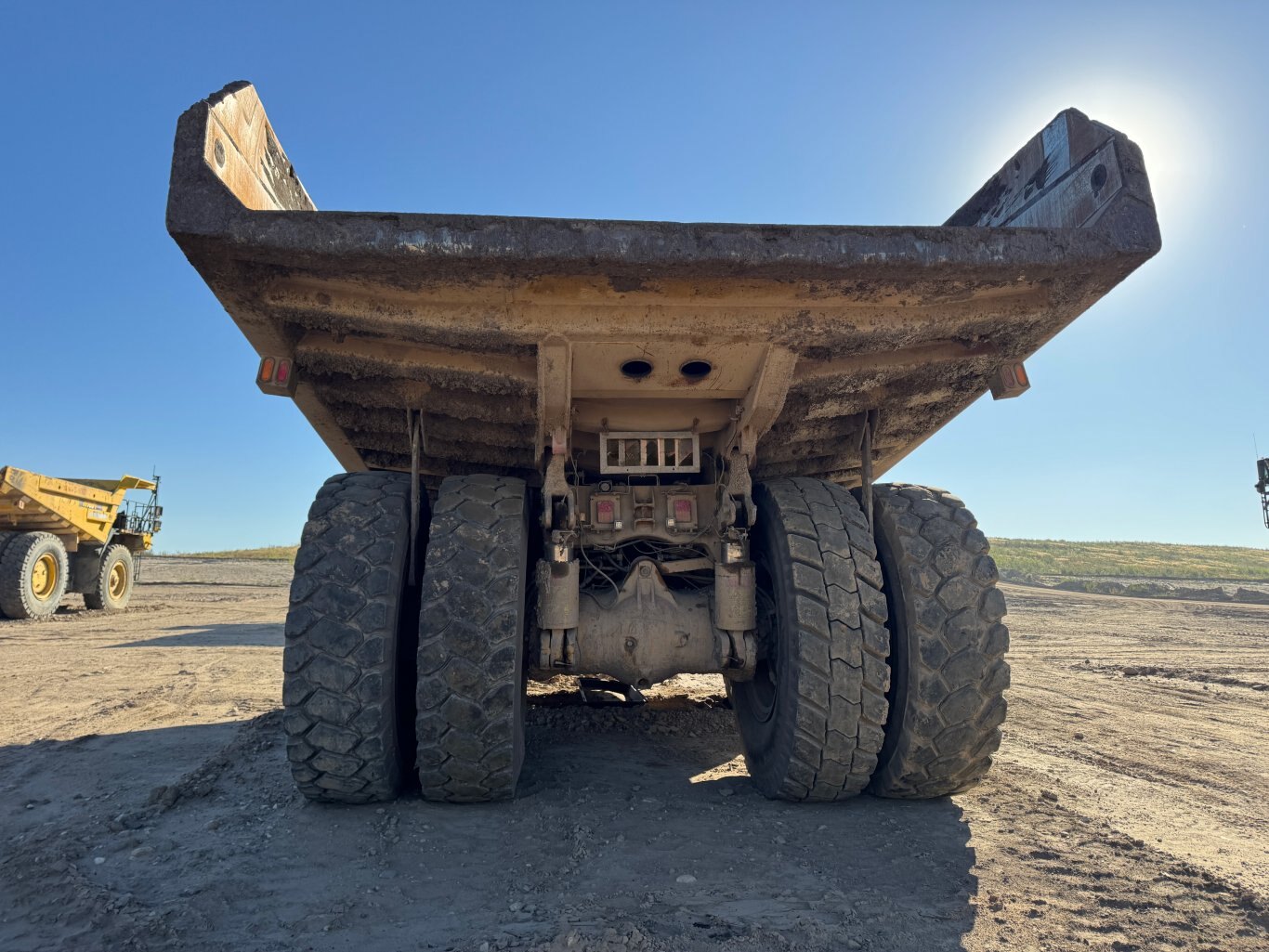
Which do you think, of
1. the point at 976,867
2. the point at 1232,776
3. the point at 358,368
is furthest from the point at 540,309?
the point at 1232,776

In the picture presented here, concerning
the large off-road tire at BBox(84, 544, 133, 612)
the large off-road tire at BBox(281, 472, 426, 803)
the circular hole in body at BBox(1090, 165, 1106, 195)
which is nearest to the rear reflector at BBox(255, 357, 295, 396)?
the large off-road tire at BBox(281, 472, 426, 803)

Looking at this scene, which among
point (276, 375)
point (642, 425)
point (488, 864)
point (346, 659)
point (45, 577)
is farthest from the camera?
point (45, 577)

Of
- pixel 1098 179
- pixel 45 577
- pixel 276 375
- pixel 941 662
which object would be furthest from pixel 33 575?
pixel 1098 179

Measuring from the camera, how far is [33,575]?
1292 centimetres

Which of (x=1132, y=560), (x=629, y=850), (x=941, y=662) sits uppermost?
(x=1132, y=560)

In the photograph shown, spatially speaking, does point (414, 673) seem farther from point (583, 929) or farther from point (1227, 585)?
point (1227, 585)

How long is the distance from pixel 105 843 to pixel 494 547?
168cm

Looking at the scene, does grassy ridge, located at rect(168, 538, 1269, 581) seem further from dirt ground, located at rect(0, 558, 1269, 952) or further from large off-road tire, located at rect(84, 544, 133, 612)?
dirt ground, located at rect(0, 558, 1269, 952)

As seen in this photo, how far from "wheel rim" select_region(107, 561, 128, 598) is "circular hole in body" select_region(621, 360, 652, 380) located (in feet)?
55.5

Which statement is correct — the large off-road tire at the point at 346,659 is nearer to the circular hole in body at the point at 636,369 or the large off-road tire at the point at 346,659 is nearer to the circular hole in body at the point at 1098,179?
the circular hole in body at the point at 636,369

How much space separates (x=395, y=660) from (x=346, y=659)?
191mm

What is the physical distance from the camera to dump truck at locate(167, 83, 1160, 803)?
243 cm

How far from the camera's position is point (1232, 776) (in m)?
3.67

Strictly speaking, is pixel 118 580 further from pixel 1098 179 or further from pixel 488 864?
pixel 1098 179
